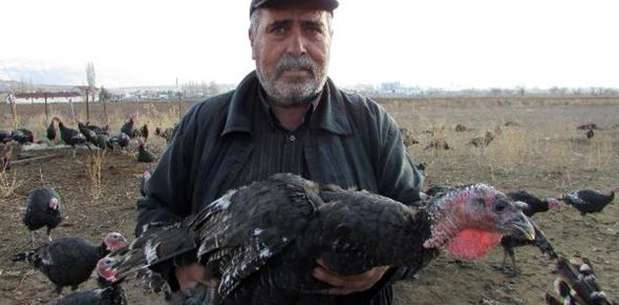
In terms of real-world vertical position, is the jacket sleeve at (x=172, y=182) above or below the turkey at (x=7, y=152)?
above

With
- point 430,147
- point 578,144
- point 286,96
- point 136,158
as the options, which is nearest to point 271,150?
point 286,96

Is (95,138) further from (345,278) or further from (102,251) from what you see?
(345,278)

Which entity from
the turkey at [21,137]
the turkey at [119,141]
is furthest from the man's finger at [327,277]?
the turkey at [21,137]

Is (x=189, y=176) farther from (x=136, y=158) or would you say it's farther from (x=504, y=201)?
(x=136, y=158)

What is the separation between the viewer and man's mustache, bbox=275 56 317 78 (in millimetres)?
3244

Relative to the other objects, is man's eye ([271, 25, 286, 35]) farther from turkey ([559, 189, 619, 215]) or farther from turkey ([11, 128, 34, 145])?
turkey ([11, 128, 34, 145])

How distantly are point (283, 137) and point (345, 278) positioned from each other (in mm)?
997

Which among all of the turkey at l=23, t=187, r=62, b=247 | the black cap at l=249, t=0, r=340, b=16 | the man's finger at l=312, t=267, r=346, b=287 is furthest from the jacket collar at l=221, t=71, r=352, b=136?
the turkey at l=23, t=187, r=62, b=247

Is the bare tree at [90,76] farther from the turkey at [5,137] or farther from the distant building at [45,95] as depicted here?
the turkey at [5,137]

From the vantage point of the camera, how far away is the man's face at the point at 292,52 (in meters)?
3.24

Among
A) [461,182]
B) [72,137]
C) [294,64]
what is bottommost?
[461,182]

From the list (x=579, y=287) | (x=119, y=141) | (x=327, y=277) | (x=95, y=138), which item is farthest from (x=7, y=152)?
(x=579, y=287)

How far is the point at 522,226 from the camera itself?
268 centimetres

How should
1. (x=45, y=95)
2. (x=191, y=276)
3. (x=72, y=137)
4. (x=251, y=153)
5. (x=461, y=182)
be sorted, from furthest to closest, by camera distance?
(x=45, y=95) → (x=72, y=137) → (x=461, y=182) → (x=251, y=153) → (x=191, y=276)
